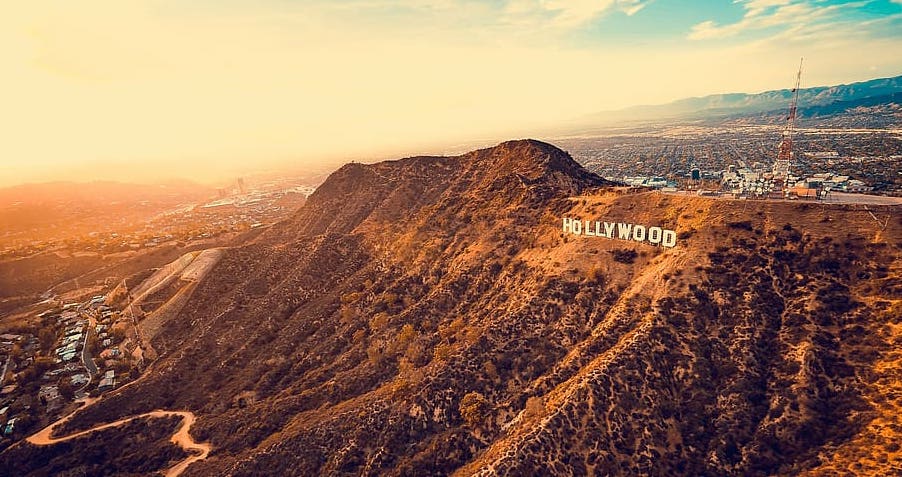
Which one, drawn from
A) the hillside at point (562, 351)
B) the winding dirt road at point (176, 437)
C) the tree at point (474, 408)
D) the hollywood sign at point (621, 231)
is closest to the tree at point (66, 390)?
the winding dirt road at point (176, 437)

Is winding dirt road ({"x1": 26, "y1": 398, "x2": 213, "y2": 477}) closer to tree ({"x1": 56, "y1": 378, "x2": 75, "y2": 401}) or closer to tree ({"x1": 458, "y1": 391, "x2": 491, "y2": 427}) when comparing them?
tree ({"x1": 56, "y1": 378, "x2": 75, "y2": 401})

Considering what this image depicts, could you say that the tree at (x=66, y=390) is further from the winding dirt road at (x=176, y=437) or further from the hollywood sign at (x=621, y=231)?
the hollywood sign at (x=621, y=231)

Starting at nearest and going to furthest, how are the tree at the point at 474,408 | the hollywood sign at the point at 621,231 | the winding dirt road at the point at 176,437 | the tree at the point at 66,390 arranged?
the tree at the point at 474,408 → the winding dirt road at the point at 176,437 → the hollywood sign at the point at 621,231 → the tree at the point at 66,390

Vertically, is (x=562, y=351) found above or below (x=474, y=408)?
above

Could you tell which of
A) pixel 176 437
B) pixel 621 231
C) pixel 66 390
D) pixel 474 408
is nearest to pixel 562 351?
pixel 474 408

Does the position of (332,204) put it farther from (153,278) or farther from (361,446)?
(361,446)

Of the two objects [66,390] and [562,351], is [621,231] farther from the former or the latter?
[66,390]
